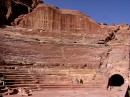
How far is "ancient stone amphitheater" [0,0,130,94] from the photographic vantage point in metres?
23.9

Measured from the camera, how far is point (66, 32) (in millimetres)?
34438

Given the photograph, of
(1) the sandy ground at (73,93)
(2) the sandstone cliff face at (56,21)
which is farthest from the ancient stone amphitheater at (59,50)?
(1) the sandy ground at (73,93)

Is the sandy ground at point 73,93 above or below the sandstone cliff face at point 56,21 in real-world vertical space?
below

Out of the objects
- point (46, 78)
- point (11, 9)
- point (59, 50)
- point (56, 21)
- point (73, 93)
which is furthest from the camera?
point (11, 9)

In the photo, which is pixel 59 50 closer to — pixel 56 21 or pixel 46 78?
pixel 46 78

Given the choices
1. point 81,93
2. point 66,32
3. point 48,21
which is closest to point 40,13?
point 48,21

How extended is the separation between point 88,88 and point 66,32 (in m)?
12.2

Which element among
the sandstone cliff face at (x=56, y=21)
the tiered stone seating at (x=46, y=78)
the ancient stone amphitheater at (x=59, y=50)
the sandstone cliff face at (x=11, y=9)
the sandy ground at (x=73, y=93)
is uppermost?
the sandstone cliff face at (x=11, y=9)

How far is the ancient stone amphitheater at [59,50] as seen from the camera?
78.5 ft

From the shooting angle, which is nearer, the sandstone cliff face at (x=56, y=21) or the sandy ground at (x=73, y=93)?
the sandy ground at (x=73, y=93)

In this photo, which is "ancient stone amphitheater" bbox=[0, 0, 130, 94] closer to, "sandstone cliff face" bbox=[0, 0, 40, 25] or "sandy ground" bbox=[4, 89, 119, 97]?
"sandstone cliff face" bbox=[0, 0, 40, 25]

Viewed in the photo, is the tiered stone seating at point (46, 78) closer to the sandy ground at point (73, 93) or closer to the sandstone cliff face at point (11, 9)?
the sandy ground at point (73, 93)

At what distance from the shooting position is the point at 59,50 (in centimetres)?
2959

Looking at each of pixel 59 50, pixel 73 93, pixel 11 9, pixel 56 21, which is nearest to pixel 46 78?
pixel 73 93
